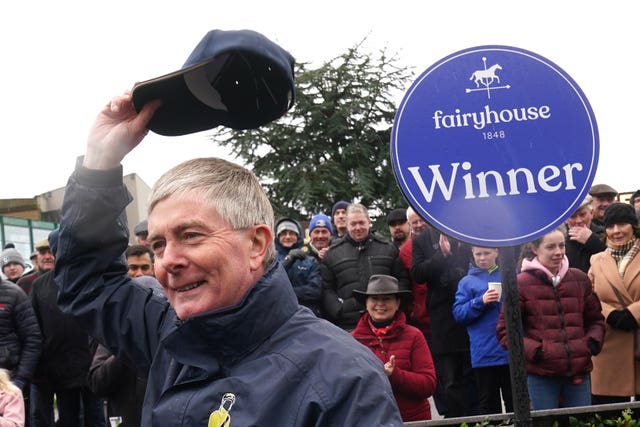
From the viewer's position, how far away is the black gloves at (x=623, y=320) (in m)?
5.99

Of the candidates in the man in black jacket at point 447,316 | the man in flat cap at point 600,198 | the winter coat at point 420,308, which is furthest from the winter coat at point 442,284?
the man in flat cap at point 600,198

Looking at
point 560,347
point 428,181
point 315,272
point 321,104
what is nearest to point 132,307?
point 428,181

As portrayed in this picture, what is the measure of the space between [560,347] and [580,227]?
168 cm

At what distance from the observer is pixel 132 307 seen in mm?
2371

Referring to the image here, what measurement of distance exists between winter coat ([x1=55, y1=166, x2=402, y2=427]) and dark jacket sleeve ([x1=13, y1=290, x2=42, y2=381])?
533cm

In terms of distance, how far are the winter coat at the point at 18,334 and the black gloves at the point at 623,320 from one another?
475 cm

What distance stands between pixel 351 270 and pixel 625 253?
217 cm

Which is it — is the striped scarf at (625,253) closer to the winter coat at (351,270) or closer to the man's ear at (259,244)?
the winter coat at (351,270)

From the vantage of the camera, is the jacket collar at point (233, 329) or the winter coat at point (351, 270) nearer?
the jacket collar at point (233, 329)

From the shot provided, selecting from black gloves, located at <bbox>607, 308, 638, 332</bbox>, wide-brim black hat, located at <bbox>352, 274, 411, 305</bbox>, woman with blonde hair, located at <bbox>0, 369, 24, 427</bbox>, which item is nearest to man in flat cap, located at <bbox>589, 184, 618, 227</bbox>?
A: black gloves, located at <bbox>607, 308, 638, 332</bbox>

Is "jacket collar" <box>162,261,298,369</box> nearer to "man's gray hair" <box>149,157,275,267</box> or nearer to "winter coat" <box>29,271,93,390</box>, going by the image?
"man's gray hair" <box>149,157,275,267</box>

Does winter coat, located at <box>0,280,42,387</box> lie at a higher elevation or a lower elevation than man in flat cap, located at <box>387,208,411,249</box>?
lower

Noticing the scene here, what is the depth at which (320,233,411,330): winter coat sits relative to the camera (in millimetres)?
6844

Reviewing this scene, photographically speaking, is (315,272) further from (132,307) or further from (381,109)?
(381,109)
